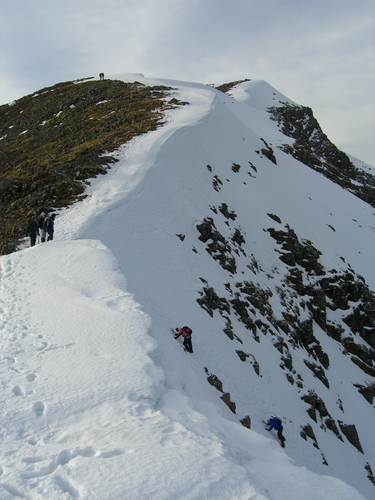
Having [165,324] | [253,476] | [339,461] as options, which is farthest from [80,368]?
[339,461]

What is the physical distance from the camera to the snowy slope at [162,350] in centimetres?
595

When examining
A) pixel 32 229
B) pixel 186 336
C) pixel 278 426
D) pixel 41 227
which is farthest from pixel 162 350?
pixel 32 229

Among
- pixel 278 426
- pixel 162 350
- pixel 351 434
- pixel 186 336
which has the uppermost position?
pixel 162 350

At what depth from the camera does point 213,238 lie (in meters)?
23.5

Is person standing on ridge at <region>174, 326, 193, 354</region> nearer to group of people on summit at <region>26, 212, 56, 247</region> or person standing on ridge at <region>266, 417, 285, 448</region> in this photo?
person standing on ridge at <region>266, 417, 285, 448</region>

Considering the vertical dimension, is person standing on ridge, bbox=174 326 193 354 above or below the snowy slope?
below

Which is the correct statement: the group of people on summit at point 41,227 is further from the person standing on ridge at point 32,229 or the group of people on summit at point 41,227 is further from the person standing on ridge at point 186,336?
the person standing on ridge at point 186,336

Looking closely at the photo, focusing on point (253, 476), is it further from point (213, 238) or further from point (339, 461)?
point (213, 238)

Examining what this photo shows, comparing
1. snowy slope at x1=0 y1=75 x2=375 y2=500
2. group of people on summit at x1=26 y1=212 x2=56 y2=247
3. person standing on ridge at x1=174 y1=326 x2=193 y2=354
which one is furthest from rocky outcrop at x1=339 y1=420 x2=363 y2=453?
group of people on summit at x1=26 y1=212 x2=56 y2=247

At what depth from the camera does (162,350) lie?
10609 millimetres

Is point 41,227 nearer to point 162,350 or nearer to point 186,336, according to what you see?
point 186,336

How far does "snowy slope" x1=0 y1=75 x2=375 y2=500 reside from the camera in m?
5.95

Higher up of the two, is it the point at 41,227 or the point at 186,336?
the point at 41,227

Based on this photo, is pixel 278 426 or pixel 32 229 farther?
pixel 32 229
